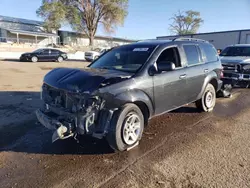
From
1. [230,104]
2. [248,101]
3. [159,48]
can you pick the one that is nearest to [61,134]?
[159,48]

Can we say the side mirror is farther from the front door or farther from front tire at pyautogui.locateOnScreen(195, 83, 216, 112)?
front tire at pyautogui.locateOnScreen(195, 83, 216, 112)

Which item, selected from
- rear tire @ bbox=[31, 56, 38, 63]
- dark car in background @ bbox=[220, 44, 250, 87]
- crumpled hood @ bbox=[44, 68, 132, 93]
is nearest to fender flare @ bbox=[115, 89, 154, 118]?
crumpled hood @ bbox=[44, 68, 132, 93]

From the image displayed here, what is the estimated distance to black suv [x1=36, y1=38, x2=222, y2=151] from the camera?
330cm

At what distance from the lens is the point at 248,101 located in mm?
7238

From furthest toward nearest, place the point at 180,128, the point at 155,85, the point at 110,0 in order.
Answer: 1. the point at 110,0
2. the point at 180,128
3. the point at 155,85

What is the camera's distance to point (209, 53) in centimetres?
598

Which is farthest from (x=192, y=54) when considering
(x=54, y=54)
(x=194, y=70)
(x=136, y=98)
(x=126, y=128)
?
(x=54, y=54)

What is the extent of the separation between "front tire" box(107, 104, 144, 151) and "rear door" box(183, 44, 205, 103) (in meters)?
1.74

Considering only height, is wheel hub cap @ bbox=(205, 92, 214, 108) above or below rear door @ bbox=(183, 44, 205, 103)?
below

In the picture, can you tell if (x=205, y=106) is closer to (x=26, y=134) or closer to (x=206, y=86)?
(x=206, y=86)

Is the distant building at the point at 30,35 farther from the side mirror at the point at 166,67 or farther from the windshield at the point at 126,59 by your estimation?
the side mirror at the point at 166,67

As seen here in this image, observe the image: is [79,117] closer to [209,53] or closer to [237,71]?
[209,53]

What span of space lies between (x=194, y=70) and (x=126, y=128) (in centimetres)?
245

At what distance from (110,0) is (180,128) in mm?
41734
